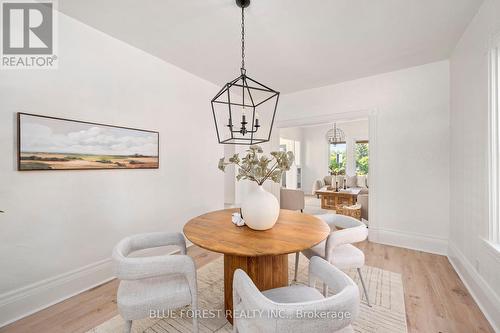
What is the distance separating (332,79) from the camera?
3.59 meters

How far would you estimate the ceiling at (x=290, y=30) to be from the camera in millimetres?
1932

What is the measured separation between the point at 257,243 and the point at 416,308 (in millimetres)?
1679

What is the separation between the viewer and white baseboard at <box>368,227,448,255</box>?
9.81 ft

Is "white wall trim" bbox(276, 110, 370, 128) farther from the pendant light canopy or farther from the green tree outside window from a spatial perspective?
the green tree outside window

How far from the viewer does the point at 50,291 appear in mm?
1925

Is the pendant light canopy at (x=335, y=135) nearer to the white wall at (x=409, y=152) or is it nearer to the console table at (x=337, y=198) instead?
the console table at (x=337, y=198)

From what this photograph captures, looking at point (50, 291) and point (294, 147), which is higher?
point (294, 147)

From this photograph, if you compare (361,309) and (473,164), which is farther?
(473,164)

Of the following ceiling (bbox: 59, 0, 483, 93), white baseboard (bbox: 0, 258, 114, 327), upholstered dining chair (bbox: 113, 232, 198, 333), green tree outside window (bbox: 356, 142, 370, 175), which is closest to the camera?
upholstered dining chair (bbox: 113, 232, 198, 333)

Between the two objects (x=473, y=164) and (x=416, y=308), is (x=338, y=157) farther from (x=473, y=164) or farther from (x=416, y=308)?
(x=416, y=308)

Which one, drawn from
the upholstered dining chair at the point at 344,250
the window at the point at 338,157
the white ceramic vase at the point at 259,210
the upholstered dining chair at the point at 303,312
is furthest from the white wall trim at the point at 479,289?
the window at the point at 338,157

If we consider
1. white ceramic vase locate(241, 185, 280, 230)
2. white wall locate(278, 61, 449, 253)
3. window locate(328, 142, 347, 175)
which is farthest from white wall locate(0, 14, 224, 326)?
window locate(328, 142, 347, 175)

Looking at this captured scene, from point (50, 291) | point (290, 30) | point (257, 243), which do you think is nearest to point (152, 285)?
point (257, 243)

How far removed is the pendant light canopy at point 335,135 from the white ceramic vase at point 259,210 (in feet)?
21.8
